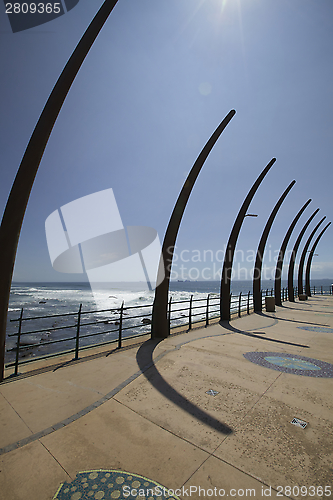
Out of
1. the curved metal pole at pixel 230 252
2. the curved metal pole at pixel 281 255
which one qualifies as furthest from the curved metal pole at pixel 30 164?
the curved metal pole at pixel 281 255

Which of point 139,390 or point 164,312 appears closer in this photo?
point 139,390

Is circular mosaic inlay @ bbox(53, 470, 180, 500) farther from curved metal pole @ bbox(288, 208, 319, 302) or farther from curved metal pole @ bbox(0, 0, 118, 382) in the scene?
curved metal pole @ bbox(288, 208, 319, 302)

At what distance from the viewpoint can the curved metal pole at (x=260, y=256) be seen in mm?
14992

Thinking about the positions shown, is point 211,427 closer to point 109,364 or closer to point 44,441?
point 44,441

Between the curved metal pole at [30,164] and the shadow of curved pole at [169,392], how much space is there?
2842 millimetres

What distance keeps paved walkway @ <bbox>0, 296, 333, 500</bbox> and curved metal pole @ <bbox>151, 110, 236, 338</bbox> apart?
236 centimetres

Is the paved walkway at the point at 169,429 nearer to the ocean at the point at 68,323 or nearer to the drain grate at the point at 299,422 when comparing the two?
the drain grate at the point at 299,422

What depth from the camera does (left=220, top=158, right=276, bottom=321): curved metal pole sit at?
450 inches

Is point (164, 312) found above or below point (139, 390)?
above

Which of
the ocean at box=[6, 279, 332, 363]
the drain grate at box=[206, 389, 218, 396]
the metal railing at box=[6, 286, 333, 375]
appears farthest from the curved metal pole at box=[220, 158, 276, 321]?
the drain grate at box=[206, 389, 218, 396]

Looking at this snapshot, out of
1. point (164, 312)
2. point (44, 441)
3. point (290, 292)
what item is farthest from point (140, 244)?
point (290, 292)

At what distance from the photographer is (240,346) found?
688 cm

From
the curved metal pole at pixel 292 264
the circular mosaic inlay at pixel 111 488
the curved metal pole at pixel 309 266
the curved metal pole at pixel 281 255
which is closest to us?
the circular mosaic inlay at pixel 111 488

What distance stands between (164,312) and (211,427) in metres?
5.00
